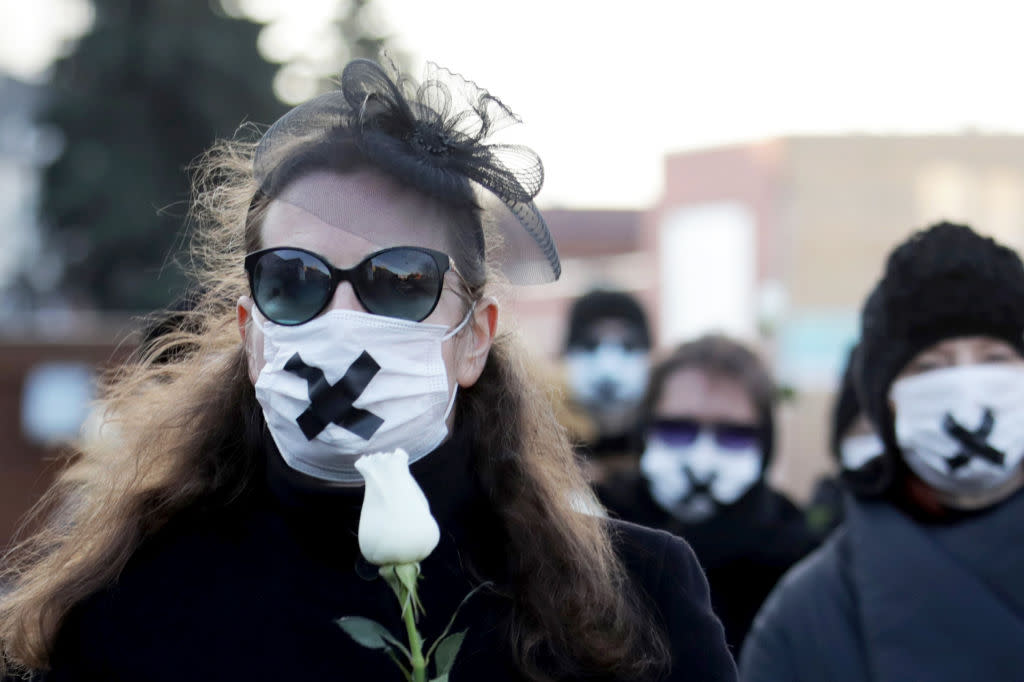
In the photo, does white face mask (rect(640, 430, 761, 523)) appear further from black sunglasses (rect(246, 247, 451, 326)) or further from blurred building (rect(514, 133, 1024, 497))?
blurred building (rect(514, 133, 1024, 497))

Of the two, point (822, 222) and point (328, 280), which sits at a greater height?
point (328, 280)

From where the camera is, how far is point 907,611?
2.96m

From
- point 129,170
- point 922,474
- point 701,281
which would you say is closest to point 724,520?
point 922,474

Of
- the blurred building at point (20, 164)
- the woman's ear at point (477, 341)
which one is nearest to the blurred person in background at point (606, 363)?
Answer: the woman's ear at point (477, 341)

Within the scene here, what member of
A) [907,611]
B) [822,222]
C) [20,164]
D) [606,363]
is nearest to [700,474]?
[907,611]

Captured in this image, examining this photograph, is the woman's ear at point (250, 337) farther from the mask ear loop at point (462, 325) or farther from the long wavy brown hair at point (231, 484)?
the mask ear loop at point (462, 325)

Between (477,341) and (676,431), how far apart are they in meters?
2.25

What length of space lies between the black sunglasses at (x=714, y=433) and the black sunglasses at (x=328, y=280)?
2462 millimetres

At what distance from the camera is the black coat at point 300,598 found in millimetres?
2080

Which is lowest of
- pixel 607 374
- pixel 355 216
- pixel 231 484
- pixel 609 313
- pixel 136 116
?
pixel 607 374

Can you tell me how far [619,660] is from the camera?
2.07 meters

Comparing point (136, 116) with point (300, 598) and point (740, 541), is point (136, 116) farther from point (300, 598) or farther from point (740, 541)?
point (300, 598)

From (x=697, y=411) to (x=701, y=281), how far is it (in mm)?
11125

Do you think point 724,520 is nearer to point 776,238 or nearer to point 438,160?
point 438,160
